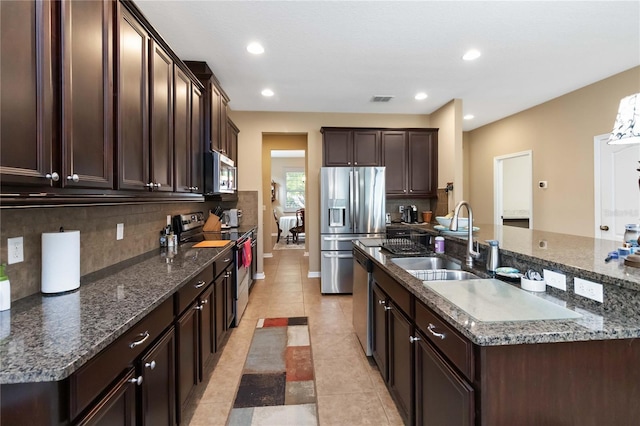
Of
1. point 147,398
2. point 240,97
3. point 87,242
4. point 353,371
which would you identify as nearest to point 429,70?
point 240,97

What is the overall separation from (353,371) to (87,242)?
6.57ft

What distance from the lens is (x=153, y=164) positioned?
2074 mm

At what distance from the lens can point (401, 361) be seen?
186 cm

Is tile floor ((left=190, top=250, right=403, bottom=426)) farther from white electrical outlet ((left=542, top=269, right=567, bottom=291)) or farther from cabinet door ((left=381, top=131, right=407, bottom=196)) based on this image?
cabinet door ((left=381, top=131, right=407, bottom=196))

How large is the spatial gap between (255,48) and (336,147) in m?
2.17

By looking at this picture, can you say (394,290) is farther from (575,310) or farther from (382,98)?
(382,98)

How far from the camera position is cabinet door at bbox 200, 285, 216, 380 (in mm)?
2166

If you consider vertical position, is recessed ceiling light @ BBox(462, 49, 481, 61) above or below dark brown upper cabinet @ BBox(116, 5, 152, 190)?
above

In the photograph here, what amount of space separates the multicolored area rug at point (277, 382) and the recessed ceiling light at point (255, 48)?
2.76 meters

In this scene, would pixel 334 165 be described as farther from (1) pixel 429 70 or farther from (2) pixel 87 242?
(2) pixel 87 242

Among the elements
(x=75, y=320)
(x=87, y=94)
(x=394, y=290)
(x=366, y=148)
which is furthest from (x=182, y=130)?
(x=366, y=148)

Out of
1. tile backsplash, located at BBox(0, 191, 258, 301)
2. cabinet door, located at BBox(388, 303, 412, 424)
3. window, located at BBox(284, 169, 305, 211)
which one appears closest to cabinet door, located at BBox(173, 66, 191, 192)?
tile backsplash, located at BBox(0, 191, 258, 301)

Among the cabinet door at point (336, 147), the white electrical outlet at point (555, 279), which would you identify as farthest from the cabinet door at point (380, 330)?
the cabinet door at point (336, 147)

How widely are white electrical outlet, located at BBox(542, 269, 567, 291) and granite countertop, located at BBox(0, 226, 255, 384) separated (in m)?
1.77
